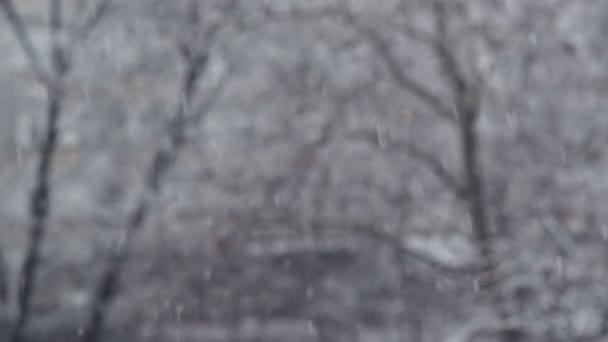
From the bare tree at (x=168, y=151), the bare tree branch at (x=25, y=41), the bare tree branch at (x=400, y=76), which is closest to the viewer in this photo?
the bare tree branch at (x=400, y=76)

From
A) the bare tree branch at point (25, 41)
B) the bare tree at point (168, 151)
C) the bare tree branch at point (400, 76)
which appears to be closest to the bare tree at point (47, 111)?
the bare tree branch at point (25, 41)

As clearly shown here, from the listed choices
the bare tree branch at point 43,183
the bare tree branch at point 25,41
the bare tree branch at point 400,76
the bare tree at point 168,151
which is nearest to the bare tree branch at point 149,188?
the bare tree at point 168,151

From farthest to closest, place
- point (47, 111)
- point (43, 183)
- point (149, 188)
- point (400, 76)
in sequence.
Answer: point (47, 111) < point (43, 183) < point (149, 188) < point (400, 76)

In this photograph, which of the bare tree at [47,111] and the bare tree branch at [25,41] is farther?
the bare tree branch at [25,41]

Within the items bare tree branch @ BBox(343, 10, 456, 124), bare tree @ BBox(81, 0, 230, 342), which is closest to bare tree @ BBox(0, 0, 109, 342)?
bare tree @ BBox(81, 0, 230, 342)

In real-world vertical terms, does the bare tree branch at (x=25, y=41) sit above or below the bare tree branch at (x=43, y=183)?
above

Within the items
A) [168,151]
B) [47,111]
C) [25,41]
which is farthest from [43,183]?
[25,41]

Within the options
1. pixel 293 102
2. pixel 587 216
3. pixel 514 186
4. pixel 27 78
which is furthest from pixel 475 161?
pixel 27 78

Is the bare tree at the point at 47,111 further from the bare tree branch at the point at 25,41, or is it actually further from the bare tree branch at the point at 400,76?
the bare tree branch at the point at 400,76

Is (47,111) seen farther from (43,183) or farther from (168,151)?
(168,151)

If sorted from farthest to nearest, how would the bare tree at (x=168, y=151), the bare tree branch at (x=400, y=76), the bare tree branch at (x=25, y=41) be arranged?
the bare tree branch at (x=25, y=41), the bare tree at (x=168, y=151), the bare tree branch at (x=400, y=76)

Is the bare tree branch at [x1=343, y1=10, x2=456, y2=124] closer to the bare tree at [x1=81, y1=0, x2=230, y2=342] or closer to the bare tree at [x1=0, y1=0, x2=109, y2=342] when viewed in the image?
the bare tree at [x1=81, y1=0, x2=230, y2=342]

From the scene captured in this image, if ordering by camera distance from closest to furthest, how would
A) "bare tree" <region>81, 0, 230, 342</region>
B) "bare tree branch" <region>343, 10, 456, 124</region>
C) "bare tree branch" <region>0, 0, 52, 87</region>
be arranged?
1. "bare tree branch" <region>343, 10, 456, 124</region>
2. "bare tree" <region>81, 0, 230, 342</region>
3. "bare tree branch" <region>0, 0, 52, 87</region>

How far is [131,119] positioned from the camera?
7562mm
